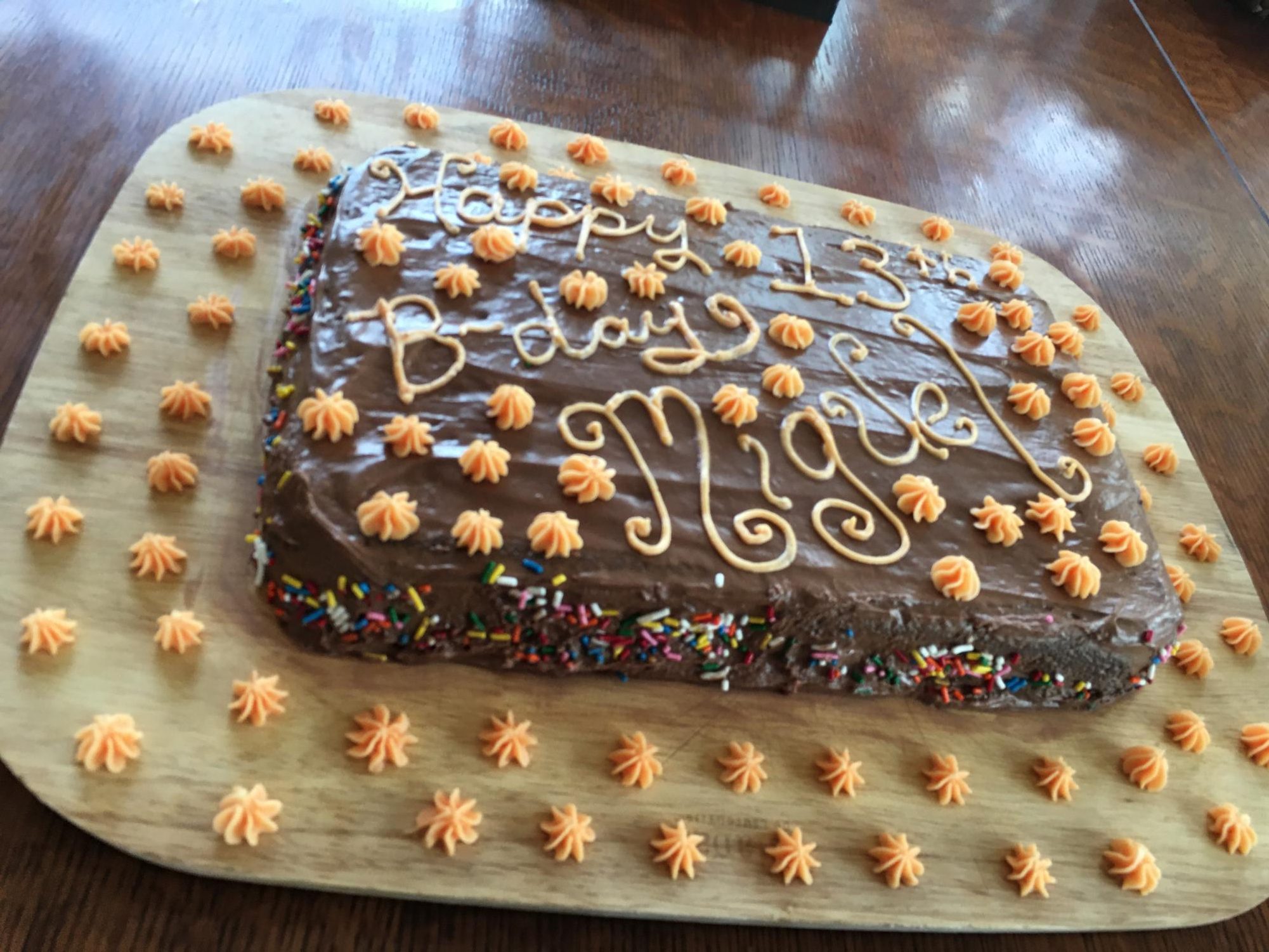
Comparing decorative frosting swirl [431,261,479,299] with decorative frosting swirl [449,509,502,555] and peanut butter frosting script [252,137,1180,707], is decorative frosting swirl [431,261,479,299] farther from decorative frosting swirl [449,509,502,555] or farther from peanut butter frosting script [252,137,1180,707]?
decorative frosting swirl [449,509,502,555]

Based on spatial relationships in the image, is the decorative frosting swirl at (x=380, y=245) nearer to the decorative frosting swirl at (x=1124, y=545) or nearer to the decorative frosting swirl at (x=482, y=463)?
the decorative frosting swirl at (x=482, y=463)

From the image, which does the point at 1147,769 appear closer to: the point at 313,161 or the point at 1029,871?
the point at 1029,871

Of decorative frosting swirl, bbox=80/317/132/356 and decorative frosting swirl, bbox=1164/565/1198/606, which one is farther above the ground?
decorative frosting swirl, bbox=1164/565/1198/606

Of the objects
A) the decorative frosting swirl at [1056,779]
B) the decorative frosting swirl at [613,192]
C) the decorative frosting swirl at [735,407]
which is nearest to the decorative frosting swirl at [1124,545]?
the decorative frosting swirl at [1056,779]

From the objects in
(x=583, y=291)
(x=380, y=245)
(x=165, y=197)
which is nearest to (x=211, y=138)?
(x=165, y=197)

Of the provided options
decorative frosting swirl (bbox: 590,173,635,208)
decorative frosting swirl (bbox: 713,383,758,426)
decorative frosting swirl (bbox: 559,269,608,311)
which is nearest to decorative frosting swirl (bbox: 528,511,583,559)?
decorative frosting swirl (bbox: 713,383,758,426)

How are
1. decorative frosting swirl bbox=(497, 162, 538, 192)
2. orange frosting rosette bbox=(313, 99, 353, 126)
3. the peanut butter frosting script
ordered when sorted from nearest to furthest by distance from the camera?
1. the peanut butter frosting script
2. decorative frosting swirl bbox=(497, 162, 538, 192)
3. orange frosting rosette bbox=(313, 99, 353, 126)
